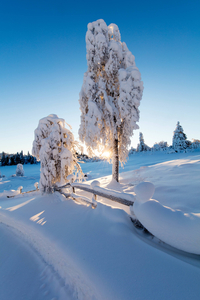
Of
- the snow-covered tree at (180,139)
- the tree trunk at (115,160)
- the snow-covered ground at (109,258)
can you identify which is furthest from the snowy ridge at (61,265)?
the snow-covered tree at (180,139)

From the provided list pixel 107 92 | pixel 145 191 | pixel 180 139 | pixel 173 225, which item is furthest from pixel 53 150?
pixel 180 139

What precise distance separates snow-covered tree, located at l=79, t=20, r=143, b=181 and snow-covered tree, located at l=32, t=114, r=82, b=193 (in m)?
2.37

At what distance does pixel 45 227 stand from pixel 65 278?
1.61m

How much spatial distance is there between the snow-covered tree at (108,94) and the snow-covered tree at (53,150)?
7.78 ft

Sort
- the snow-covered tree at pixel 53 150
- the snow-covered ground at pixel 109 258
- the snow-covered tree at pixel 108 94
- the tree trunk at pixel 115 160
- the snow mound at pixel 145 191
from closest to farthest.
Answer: the snow-covered ground at pixel 109 258 → the snow mound at pixel 145 191 → the snow-covered tree at pixel 53 150 → the snow-covered tree at pixel 108 94 → the tree trunk at pixel 115 160

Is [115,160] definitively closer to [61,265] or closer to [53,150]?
[53,150]

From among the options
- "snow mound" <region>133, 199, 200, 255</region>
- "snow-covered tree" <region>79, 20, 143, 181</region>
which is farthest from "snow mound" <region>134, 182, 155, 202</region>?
"snow-covered tree" <region>79, 20, 143, 181</region>

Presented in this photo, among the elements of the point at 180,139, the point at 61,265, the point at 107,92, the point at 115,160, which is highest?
the point at 107,92

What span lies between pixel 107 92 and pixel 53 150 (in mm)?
5584

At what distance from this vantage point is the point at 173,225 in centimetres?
202

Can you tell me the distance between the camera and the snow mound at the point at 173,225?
1894 mm

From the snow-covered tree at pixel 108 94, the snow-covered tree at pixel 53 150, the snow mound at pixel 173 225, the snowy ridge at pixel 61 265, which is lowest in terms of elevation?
the snowy ridge at pixel 61 265

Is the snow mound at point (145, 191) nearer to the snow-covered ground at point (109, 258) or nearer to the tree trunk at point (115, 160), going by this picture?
the snow-covered ground at point (109, 258)

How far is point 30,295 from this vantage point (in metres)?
2.02
